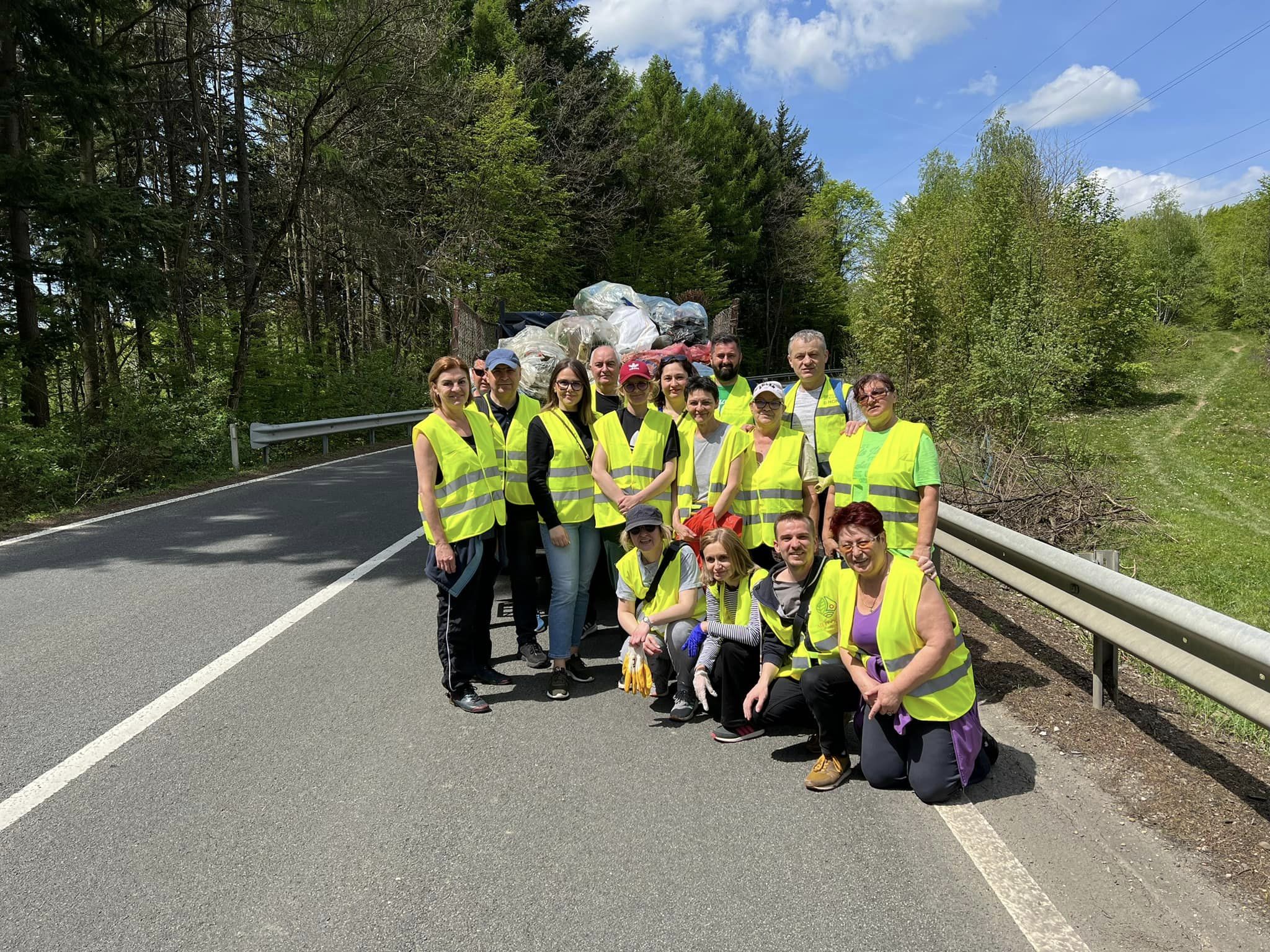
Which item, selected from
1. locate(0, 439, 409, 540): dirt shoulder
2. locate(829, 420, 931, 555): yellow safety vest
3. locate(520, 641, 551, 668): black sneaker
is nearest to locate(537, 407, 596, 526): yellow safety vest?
locate(520, 641, 551, 668): black sneaker

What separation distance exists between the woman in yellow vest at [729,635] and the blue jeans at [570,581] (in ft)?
2.85

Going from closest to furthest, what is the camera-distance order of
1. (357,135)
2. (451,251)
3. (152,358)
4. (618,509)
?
(618,509)
(152,358)
(357,135)
(451,251)

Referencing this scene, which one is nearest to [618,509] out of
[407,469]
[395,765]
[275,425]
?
[395,765]

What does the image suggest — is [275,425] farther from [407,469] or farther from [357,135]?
[357,135]

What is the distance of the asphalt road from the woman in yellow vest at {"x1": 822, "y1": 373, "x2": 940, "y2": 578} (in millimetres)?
1004

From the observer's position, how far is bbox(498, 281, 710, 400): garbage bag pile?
6.84 m

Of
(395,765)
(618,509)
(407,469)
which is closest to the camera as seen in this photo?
(395,765)

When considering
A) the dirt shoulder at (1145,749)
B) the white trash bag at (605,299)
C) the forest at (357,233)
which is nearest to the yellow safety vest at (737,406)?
the dirt shoulder at (1145,749)

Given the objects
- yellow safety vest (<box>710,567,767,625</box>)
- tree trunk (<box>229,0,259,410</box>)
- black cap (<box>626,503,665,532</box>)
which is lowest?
yellow safety vest (<box>710,567,767,625</box>)

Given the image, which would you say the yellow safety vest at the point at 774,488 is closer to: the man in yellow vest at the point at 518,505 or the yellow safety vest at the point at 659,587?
the yellow safety vest at the point at 659,587

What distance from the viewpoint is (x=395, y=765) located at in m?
3.74

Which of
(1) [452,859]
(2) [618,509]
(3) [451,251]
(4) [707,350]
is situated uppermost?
(3) [451,251]

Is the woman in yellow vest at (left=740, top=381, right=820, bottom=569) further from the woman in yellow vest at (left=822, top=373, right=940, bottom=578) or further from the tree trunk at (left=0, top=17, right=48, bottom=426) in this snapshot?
the tree trunk at (left=0, top=17, right=48, bottom=426)

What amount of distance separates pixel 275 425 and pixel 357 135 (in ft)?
42.1
